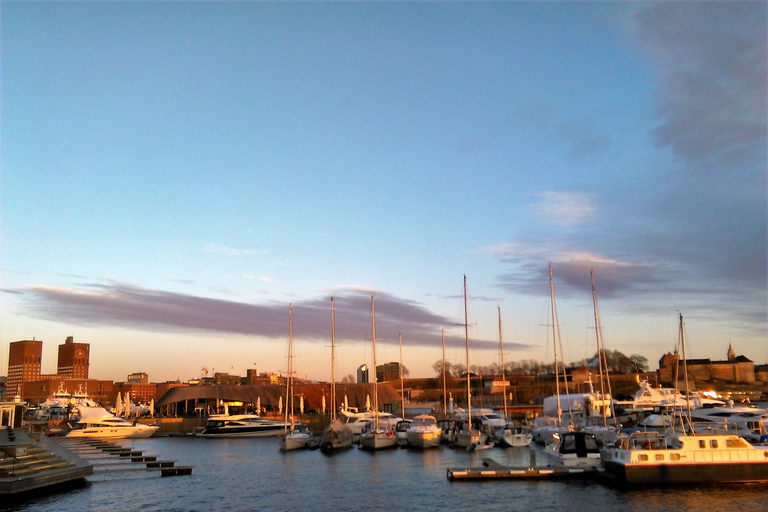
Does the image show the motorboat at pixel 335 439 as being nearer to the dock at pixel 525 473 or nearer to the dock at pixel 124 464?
the dock at pixel 124 464

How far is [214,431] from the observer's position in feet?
284

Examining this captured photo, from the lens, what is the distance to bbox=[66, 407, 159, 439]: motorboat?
81.8 metres

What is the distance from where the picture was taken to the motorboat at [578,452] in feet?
136

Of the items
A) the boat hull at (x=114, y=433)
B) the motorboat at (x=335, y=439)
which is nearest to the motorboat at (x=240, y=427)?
the boat hull at (x=114, y=433)

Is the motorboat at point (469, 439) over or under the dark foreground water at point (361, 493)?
over

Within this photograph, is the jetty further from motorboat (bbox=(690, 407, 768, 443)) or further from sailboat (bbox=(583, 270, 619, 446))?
motorboat (bbox=(690, 407, 768, 443))

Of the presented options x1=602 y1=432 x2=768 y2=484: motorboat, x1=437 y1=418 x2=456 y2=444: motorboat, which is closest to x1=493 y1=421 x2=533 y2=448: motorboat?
x1=437 y1=418 x2=456 y2=444: motorboat

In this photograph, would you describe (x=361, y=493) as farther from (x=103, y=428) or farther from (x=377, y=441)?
(x=103, y=428)

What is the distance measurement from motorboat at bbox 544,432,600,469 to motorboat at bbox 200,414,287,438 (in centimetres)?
5028

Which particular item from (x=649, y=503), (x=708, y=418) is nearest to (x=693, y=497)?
(x=649, y=503)

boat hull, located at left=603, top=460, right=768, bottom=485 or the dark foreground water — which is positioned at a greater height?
boat hull, located at left=603, top=460, right=768, bottom=485

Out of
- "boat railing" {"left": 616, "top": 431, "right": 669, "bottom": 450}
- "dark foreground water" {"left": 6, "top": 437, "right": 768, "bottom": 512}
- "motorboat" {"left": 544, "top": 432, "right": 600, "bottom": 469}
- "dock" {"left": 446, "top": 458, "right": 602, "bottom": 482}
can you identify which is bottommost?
"dark foreground water" {"left": 6, "top": 437, "right": 768, "bottom": 512}

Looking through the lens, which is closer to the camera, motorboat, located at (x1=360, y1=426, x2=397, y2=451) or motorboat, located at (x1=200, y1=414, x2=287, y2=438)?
motorboat, located at (x1=360, y1=426, x2=397, y2=451)

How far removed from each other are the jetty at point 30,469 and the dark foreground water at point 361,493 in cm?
81
